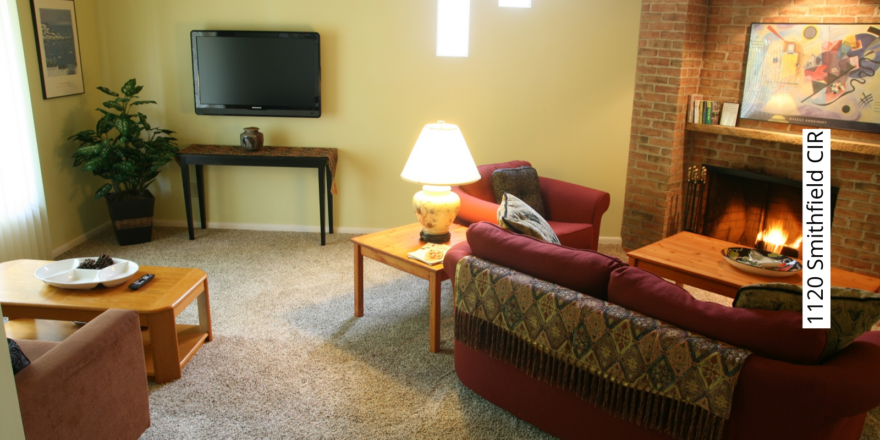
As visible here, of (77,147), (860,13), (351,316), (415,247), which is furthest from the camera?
(77,147)

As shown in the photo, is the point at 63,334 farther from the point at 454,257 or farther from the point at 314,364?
the point at 454,257

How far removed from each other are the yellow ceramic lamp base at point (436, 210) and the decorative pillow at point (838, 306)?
1.81m

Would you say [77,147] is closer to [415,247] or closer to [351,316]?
[351,316]

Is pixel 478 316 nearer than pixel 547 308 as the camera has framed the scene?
No

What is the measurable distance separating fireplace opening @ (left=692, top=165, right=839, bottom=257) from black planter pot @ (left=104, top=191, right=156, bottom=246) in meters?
4.49

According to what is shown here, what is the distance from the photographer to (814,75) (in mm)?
4312

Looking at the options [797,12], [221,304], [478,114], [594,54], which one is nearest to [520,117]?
[478,114]

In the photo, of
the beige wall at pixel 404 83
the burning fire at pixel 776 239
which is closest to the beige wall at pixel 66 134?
the beige wall at pixel 404 83

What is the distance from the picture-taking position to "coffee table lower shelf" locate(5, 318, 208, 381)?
313 centimetres

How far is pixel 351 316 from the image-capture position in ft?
12.4

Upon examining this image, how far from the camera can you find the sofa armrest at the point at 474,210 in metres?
3.99

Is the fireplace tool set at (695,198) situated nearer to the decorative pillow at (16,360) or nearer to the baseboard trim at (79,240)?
the decorative pillow at (16,360)

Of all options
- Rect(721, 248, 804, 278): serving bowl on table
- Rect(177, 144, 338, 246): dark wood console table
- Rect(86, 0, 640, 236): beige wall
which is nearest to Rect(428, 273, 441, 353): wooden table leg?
Rect(721, 248, 804, 278): serving bowl on table

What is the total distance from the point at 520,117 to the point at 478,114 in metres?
0.35
